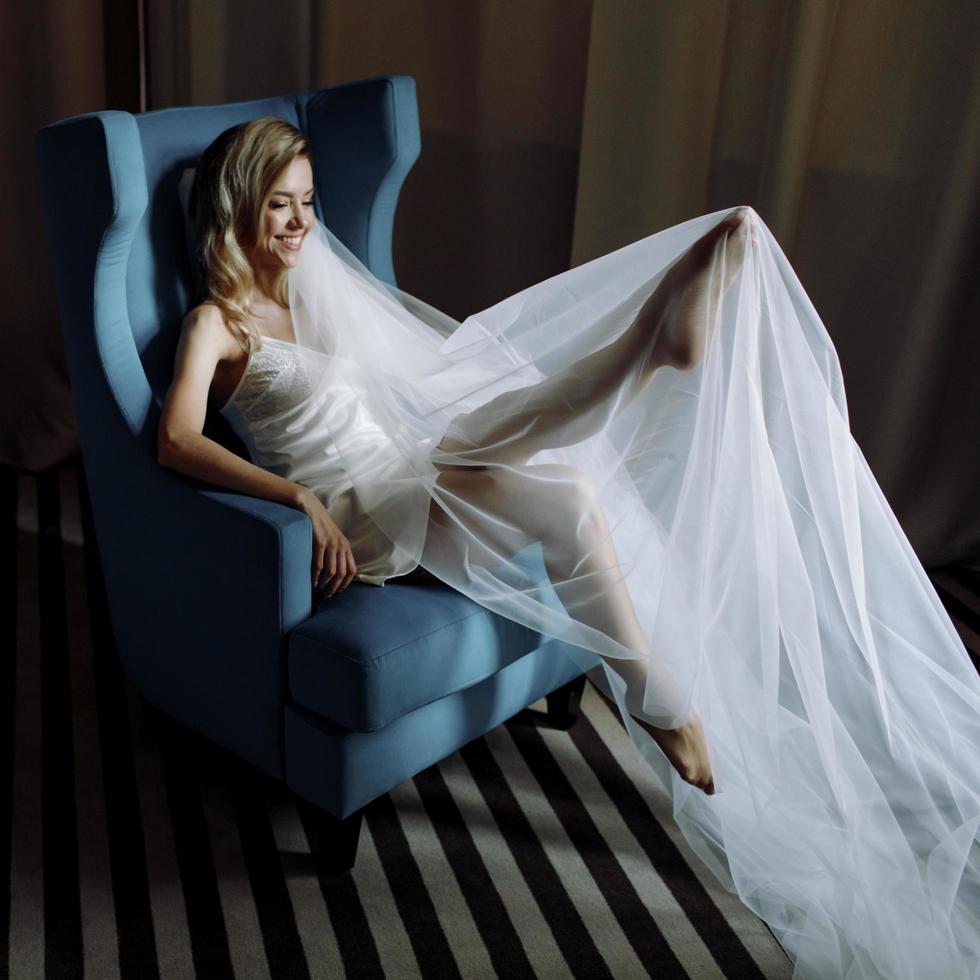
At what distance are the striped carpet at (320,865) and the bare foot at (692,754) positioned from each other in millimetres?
255

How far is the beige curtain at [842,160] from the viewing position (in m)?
2.55

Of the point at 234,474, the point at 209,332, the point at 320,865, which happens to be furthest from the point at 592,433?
the point at 320,865

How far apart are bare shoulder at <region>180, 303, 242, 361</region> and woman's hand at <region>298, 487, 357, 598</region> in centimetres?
31

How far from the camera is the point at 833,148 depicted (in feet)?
8.73

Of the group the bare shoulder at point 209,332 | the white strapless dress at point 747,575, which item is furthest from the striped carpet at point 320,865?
the bare shoulder at point 209,332

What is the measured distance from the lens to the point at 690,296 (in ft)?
4.99

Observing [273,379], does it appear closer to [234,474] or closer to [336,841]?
[234,474]

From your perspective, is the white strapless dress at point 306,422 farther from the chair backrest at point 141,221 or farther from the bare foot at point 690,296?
the bare foot at point 690,296

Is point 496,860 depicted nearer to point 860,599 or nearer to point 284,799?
point 284,799

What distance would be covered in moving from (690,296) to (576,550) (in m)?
0.41

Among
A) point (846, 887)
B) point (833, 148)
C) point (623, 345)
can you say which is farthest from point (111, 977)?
point (833, 148)

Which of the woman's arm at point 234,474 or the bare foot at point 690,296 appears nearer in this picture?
the bare foot at point 690,296

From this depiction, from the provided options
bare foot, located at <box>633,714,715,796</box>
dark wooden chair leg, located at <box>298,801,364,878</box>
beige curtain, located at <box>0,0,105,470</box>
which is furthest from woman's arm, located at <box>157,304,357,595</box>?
beige curtain, located at <box>0,0,105,470</box>

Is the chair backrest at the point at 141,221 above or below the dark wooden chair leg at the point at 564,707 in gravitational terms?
above
